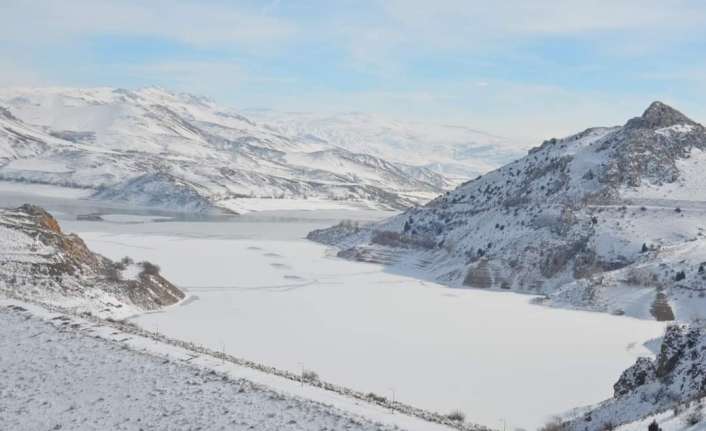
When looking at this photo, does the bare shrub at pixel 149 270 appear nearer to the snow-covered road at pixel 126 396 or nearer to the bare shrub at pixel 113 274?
the bare shrub at pixel 113 274

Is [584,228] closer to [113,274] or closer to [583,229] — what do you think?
[583,229]

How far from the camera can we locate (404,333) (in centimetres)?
5131

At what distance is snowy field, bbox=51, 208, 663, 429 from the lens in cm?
3681

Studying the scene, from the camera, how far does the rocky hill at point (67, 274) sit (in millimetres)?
51188

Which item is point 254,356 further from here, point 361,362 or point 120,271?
point 120,271

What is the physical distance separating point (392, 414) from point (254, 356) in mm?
20002

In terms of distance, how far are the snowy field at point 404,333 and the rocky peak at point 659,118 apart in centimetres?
5054

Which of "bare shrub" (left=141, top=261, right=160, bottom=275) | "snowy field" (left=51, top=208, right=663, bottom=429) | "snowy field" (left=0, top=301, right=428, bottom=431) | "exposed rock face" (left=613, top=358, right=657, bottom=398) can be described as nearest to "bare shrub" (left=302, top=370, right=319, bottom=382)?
"snowy field" (left=0, top=301, right=428, bottom=431)

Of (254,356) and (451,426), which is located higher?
(451,426)

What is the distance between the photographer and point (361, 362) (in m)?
41.1

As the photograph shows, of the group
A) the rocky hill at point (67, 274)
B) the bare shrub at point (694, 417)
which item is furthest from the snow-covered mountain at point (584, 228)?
the bare shrub at point (694, 417)

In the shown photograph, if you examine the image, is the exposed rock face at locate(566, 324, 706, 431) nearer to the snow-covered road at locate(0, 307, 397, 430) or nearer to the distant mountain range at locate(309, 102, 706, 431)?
the snow-covered road at locate(0, 307, 397, 430)

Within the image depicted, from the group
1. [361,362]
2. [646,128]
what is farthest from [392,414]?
[646,128]

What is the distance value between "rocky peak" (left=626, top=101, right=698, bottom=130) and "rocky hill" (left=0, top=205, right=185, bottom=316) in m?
81.5
